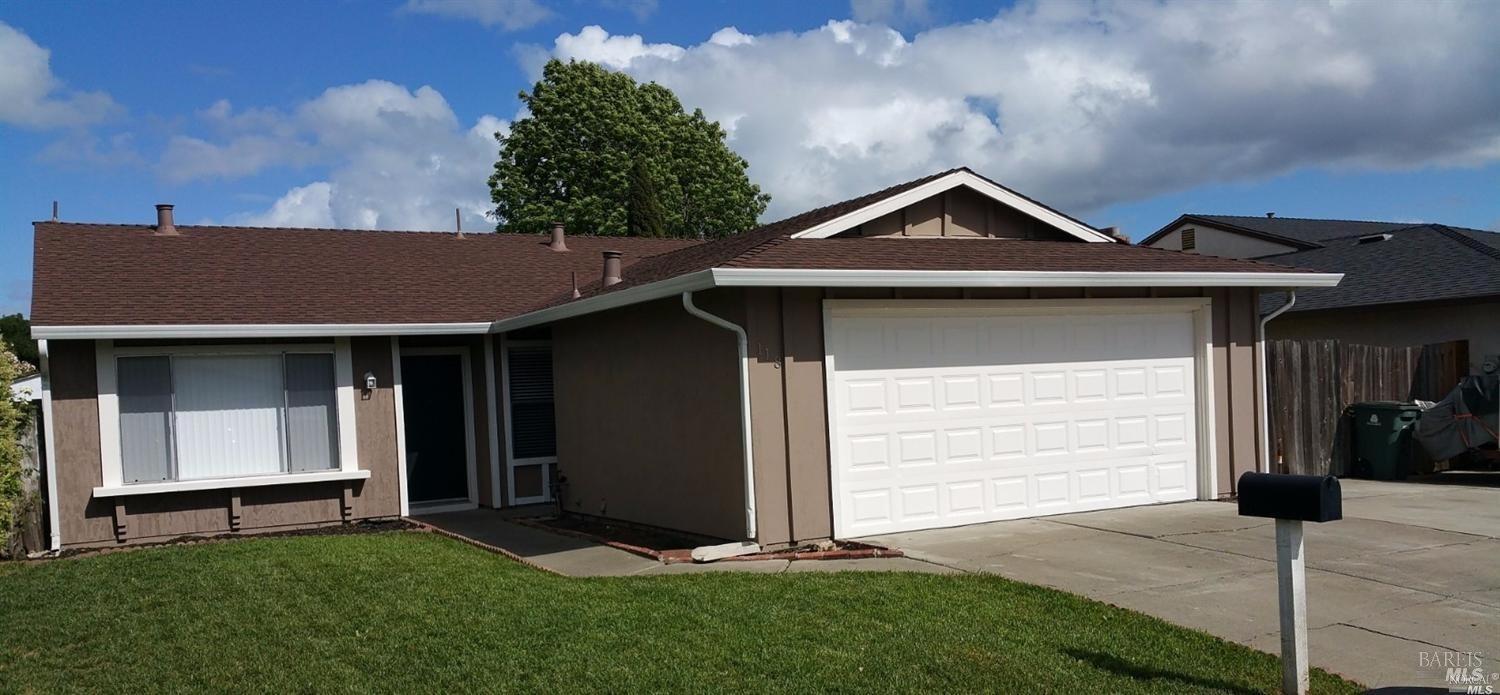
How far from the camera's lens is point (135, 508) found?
11930 millimetres

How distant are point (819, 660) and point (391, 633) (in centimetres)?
275

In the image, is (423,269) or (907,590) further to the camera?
(423,269)

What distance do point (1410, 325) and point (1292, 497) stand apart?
624 inches

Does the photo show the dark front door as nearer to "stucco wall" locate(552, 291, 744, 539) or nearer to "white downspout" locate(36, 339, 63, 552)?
"stucco wall" locate(552, 291, 744, 539)

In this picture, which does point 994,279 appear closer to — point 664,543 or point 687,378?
point 687,378

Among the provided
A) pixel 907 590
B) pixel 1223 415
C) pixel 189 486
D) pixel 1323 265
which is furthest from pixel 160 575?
pixel 1323 265

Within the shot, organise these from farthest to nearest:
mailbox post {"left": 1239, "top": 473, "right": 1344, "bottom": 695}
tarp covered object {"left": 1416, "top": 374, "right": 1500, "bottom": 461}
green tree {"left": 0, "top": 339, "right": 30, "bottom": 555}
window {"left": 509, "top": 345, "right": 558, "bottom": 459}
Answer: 1. window {"left": 509, "top": 345, "right": 558, "bottom": 459}
2. tarp covered object {"left": 1416, "top": 374, "right": 1500, "bottom": 461}
3. green tree {"left": 0, "top": 339, "right": 30, "bottom": 555}
4. mailbox post {"left": 1239, "top": 473, "right": 1344, "bottom": 695}

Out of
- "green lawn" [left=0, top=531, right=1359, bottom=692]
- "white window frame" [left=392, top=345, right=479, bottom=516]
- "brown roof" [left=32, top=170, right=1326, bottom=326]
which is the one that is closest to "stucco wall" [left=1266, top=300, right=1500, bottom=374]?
"brown roof" [left=32, top=170, right=1326, bottom=326]

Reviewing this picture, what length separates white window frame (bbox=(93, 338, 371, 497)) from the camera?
463 inches

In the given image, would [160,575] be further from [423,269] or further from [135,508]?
[423,269]

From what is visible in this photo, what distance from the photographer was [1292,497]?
16.0 ft

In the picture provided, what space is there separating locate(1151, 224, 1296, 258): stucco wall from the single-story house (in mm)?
675

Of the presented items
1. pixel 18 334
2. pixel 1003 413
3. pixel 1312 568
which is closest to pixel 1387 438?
pixel 1003 413

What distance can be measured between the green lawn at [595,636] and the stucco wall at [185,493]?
3096 mm
